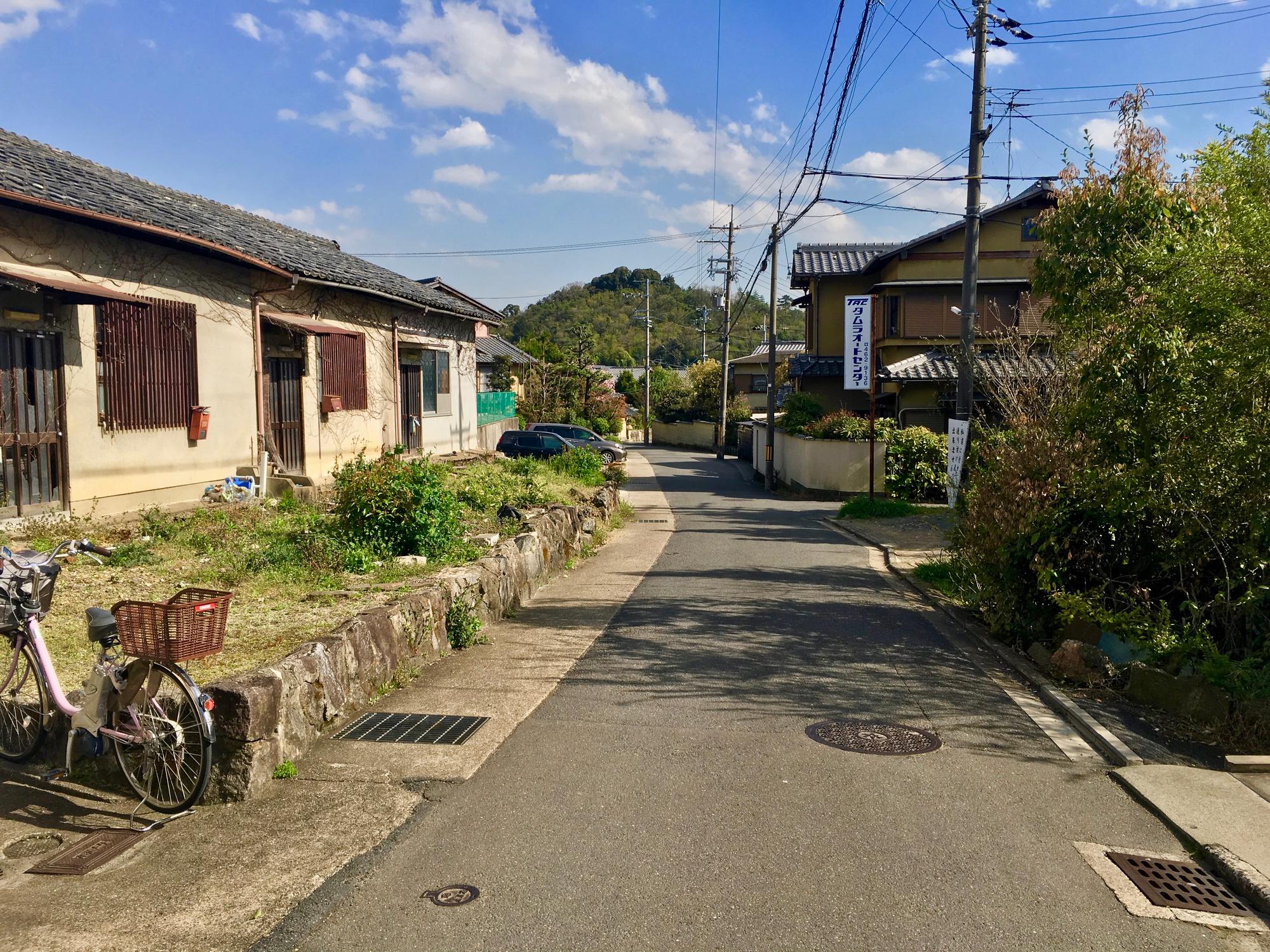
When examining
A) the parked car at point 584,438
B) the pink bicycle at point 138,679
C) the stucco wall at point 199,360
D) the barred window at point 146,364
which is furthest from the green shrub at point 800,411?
the pink bicycle at point 138,679

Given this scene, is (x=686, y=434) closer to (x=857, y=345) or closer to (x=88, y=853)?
(x=857, y=345)

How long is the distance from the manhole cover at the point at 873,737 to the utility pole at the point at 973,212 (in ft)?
35.1

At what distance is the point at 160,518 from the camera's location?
37.7ft

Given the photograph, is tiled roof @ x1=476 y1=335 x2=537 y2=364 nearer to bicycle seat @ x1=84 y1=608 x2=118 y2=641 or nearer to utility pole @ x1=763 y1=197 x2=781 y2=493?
utility pole @ x1=763 y1=197 x2=781 y2=493

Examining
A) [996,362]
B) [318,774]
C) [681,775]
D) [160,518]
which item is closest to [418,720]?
[318,774]

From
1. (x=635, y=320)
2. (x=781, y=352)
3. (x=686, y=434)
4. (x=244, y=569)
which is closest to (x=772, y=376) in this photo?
(x=244, y=569)

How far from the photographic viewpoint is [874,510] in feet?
70.0

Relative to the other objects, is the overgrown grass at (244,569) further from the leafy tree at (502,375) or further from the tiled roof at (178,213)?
the leafy tree at (502,375)

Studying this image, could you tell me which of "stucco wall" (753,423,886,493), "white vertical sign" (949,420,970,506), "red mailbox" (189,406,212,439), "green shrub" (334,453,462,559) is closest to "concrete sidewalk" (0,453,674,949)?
"green shrub" (334,453,462,559)

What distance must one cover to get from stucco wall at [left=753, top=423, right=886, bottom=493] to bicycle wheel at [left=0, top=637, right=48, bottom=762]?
849 inches

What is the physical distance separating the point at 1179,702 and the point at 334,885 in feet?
18.3

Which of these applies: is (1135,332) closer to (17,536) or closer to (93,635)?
(93,635)

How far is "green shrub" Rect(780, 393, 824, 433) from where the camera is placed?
29500 mm

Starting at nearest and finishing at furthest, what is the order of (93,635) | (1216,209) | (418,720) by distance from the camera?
(93,635), (418,720), (1216,209)
